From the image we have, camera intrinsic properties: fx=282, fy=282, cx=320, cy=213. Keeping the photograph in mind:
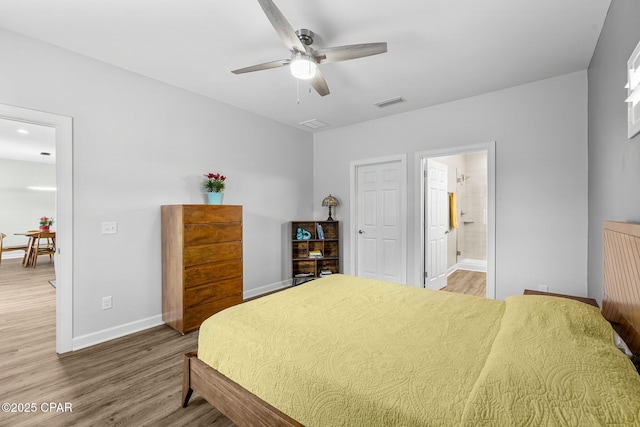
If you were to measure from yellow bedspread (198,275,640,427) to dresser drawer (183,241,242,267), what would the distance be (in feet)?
4.35

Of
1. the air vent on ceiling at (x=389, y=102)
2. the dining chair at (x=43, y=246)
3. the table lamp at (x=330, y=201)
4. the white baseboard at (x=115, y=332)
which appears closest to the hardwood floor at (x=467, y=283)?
the table lamp at (x=330, y=201)

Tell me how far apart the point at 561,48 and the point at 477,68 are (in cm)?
64

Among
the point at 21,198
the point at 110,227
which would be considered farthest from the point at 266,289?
the point at 21,198

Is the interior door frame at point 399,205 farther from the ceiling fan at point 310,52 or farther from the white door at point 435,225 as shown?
the ceiling fan at point 310,52

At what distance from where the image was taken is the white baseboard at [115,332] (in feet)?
8.49

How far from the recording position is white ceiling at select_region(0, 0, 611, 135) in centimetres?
198

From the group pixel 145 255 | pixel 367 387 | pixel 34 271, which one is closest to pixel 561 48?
pixel 367 387

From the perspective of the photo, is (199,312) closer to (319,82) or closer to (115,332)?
(115,332)

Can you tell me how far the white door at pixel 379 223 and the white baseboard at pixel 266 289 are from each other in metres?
1.18

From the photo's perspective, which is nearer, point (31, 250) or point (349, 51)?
point (349, 51)

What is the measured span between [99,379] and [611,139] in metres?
4.03

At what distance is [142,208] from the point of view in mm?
3008

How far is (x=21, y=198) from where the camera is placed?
7.57 m

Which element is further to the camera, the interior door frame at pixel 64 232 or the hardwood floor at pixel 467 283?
the hardwood floor at pixel 467 283
